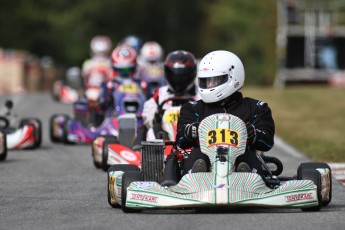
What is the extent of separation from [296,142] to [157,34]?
55812mm

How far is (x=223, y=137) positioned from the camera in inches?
416

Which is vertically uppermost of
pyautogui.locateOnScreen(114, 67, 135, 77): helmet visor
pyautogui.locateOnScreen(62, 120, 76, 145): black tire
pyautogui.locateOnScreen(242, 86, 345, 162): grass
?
pyautogui.locateOnScreen(114, 67, 135, 77): helmet visor

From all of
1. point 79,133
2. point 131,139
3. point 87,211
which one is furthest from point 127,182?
point 79,133

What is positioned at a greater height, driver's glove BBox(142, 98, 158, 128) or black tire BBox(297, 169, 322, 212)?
driver's glove BBox(142, 98, 158, 128)

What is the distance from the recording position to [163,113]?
49.4ft

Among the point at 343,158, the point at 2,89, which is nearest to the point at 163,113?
the point at 343,158

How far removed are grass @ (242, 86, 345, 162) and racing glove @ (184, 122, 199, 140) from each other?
18.9 ft

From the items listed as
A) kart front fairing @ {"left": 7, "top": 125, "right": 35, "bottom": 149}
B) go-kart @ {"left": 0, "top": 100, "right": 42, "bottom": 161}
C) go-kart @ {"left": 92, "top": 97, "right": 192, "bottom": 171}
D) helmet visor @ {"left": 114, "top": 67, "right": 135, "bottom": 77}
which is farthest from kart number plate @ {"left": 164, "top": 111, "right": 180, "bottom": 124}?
helmet visor @ {"left": 114, "top": 67, "right": 135, "bottom": 77}

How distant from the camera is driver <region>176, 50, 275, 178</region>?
11023 mm

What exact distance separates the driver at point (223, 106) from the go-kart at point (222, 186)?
289mm

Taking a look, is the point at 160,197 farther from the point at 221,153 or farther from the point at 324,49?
the point at 324,49

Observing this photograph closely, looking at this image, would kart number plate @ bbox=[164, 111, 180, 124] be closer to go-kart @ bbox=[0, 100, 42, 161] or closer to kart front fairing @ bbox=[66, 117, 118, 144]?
go-kart @ bbox=[0, 100, 42, 161]

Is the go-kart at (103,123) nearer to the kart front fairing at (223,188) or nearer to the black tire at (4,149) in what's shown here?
the black tire at (4,149)

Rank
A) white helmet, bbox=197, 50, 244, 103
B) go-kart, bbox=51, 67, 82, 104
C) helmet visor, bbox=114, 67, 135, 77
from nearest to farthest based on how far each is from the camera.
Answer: white helmet, bbox=197, 50, 244, 103, helmet visor, bbox=114, 67, 135, 77, go-kart, bbox=51, 67, 82, 104
